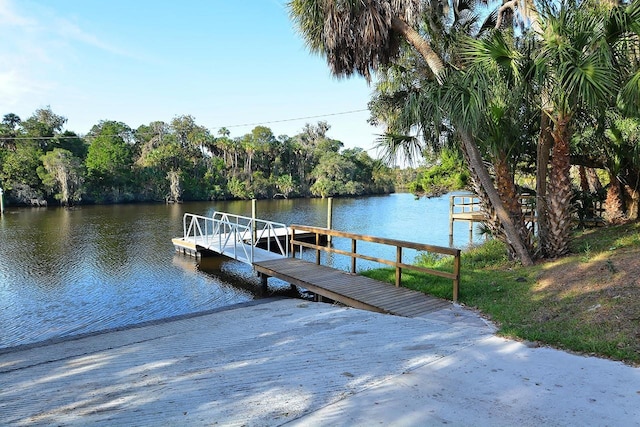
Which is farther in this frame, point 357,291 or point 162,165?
point 162,165

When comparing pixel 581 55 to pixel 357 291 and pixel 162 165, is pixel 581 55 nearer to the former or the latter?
pixel 357 291

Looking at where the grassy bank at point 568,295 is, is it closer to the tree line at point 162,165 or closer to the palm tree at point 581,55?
the palm tree at point 581,55

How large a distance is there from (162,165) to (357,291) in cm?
5355

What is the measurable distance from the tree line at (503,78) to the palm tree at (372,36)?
0.02 metres

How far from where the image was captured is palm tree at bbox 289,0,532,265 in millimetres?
8117

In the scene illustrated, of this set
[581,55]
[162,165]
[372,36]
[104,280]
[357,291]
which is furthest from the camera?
[162,165]

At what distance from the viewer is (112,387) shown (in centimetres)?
383

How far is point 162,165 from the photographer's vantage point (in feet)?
183

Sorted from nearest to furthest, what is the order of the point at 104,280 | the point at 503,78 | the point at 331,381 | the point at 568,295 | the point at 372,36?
the point at 331,381 → the point at 568,295 → the point at 503,78 → the point at 372,36 → the point at 104,280

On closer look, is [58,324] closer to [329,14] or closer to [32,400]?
[32,400]

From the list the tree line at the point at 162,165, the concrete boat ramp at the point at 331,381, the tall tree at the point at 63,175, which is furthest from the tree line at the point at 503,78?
the tall tree at the point at 63,175

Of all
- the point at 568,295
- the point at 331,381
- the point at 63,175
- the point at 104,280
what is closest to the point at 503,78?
the point at 568,295

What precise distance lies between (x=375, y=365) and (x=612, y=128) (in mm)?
10323

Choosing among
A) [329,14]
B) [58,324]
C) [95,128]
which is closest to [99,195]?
[95,128]
